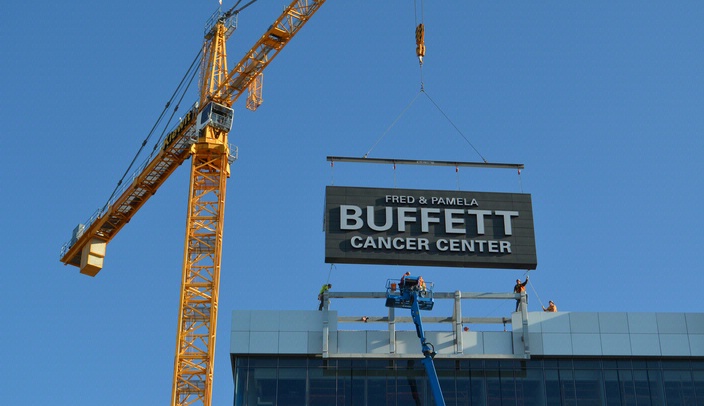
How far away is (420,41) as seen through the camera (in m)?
90.2

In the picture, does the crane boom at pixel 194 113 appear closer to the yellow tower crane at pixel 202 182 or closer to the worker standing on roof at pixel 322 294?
the yellow tower crane at pixel 202 182

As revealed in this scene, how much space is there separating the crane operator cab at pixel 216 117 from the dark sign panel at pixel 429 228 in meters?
34.8

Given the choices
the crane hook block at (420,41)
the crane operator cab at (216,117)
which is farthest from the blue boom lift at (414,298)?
the crane operator cab at (216,117)

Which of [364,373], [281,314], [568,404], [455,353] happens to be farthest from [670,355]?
[281,314]

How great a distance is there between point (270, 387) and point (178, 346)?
95.3 ft

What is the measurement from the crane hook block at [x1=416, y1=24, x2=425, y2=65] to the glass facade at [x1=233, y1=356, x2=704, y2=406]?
28.6 m

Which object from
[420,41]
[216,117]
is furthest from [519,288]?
[216,117]

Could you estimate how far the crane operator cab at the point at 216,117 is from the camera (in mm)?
106938

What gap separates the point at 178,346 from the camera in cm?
9562

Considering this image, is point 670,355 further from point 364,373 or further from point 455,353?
point 364,373

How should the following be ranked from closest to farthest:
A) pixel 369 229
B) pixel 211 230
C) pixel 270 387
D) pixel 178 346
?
1. pixel 270 387
2. pixel 369 229
3. pixel 178 346
4. pixel 211 230

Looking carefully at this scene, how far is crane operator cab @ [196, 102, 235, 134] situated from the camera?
10694cm

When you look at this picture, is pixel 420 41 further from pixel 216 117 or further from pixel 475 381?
pixel 475 381

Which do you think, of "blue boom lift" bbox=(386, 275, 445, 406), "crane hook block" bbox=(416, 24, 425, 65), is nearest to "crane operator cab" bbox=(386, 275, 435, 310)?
"blue boom lift" bbox=(386, 275, 445, 406)
